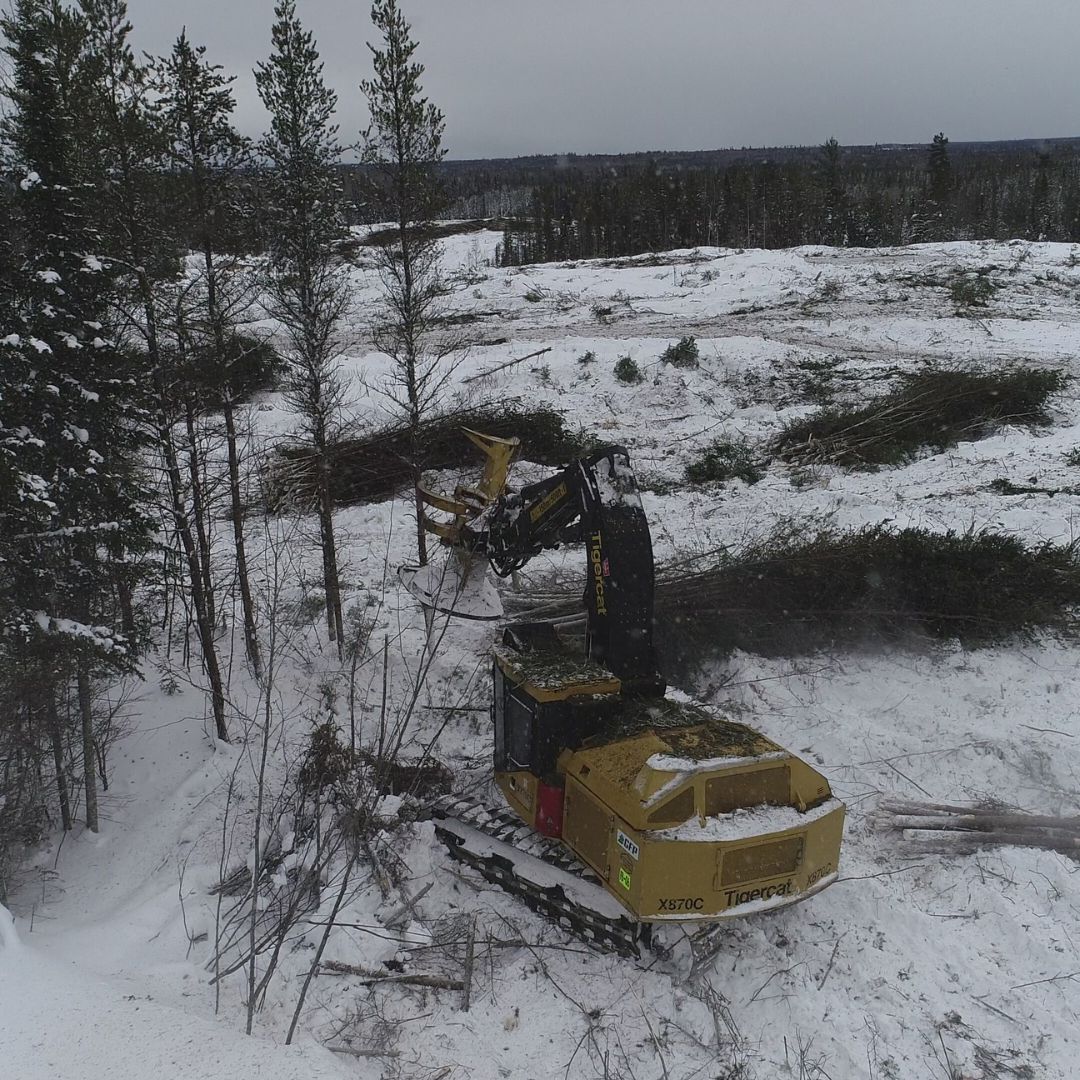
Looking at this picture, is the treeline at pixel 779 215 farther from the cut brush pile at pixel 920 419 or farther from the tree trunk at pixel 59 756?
the tree trunk at pixel 59 756

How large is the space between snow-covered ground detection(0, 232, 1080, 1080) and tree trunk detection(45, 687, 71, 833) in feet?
1.06

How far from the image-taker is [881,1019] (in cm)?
607

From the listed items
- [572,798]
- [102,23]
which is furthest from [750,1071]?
[102,23]

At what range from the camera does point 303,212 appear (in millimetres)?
11281

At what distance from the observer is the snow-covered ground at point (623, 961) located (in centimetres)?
576

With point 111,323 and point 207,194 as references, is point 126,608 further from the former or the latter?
point 207,194

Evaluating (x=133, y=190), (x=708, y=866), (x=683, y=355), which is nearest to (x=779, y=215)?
(x=683, y=355)

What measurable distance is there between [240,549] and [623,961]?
759 centimetres

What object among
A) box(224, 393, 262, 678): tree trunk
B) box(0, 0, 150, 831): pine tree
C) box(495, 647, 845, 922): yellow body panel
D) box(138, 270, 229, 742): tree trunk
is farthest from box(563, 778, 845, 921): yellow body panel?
box(224, 393, 262, 678): tree trunk

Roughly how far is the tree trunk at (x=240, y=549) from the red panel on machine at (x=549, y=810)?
6066 millimetres

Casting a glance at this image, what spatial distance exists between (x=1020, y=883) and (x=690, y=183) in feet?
243

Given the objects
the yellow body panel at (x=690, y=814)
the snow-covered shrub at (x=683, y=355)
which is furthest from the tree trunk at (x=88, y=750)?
the snow-covered shrub at (x=683, y=355)

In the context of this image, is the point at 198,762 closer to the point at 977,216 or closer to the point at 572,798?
the point at 572,798

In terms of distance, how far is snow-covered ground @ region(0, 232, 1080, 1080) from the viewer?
5.76m
